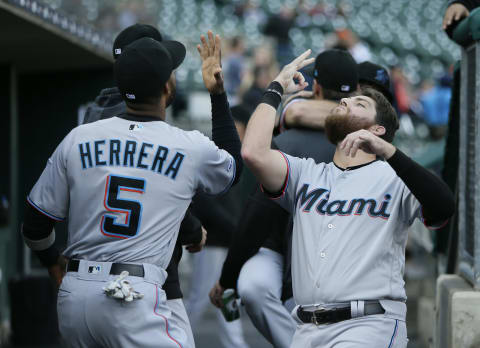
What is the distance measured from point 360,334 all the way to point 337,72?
61.6 inches

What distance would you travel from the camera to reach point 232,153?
3.58 metres

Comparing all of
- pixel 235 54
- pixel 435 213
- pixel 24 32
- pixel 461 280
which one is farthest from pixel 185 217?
pixel 235 54

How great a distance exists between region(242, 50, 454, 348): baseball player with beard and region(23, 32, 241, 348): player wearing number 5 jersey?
0.36 m

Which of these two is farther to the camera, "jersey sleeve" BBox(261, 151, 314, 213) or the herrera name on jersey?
"jersey sleeve" BBox(261, 151, 314, 213)

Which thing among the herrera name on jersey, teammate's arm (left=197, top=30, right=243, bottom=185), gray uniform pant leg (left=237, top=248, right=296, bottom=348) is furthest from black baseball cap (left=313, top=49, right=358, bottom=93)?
the herrera name on jersey

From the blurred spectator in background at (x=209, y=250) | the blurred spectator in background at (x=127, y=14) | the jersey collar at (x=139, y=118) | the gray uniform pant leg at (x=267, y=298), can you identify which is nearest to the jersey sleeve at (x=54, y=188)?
the jersey collar at (x=139, y=118)

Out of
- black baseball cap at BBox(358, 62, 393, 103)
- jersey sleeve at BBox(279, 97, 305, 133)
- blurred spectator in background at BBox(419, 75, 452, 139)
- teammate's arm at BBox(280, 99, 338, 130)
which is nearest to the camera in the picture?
teammate's arm at BBox(280, 99, 338, 130)

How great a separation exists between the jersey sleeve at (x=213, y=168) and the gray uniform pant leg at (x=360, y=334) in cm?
70

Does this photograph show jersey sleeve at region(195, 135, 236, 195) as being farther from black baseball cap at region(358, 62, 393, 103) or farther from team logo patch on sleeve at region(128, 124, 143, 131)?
black baseball cap at region(358, 62, 393, 103)

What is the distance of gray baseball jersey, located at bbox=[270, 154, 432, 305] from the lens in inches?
128

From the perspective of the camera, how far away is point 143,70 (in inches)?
128

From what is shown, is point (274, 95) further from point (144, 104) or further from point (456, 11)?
point (456, 11)

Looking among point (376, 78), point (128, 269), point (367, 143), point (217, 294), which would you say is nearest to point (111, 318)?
point (128, 269)

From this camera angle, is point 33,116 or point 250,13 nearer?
point 33,116
